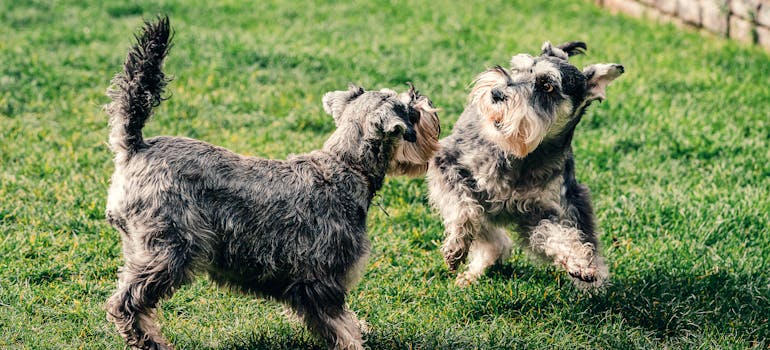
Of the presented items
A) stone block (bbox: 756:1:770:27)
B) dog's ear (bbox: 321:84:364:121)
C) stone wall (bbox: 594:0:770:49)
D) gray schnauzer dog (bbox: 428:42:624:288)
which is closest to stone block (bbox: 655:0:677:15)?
stone wall (bbox: 594:0:770:49)

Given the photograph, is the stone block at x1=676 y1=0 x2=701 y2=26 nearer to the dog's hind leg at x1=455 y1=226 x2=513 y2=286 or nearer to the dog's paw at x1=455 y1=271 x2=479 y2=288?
the dog's hind leg at x1=455 y1=226 x2=513 y2=286

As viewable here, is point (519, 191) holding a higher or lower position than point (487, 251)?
higher

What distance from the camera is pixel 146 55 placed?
4.21 metres

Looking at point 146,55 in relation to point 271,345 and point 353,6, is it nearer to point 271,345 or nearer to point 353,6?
point 271,345

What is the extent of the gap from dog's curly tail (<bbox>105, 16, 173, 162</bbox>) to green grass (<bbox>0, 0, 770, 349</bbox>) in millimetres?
1219

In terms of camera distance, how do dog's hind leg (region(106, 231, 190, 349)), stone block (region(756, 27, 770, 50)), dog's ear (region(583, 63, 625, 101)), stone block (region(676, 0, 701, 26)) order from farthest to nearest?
stone block (region(676, 0, 701, 26)) → stone block (region(756, 27, 770, 50)) → dog's ear (region(583, 63, 625, 101)) → dog's hind leg (region(106, 231, 190, 349))

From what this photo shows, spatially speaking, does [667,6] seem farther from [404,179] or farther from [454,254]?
[454,254]

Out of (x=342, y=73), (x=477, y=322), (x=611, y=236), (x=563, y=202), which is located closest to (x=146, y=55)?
(x=477, y=322)

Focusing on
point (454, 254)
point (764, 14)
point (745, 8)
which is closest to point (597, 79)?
point (454, 254)

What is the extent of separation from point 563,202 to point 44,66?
6.26 m

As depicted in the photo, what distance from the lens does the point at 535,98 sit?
203 inches

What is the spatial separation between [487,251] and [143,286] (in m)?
2.54

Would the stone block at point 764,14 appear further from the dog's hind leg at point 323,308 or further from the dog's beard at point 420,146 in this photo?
the dog's hind leg at point 323,308

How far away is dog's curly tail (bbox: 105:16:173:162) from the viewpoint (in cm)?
420
